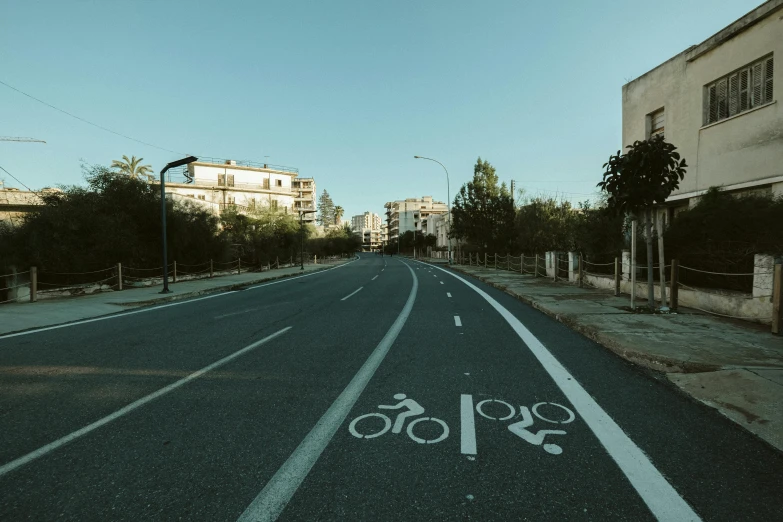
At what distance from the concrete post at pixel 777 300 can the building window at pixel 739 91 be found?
26.2 feet

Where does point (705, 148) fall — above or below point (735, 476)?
above

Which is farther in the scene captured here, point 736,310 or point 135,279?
point 135,279

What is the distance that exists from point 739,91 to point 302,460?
54.4 ft

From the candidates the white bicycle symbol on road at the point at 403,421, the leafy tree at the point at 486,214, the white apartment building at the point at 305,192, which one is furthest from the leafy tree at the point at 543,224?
the white apartment building at the point at 305,192

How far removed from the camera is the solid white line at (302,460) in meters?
2.46

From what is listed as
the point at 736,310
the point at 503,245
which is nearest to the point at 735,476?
the point at 736,310

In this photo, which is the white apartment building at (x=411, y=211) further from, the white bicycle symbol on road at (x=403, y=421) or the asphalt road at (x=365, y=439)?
the white bicycle symbol on road at (x=403, y=421)

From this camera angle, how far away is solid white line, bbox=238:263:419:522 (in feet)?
8.07

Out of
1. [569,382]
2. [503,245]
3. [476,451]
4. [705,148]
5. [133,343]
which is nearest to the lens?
[476,451]

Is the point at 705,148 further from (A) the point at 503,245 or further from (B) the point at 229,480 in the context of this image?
(A) the point at 503,245

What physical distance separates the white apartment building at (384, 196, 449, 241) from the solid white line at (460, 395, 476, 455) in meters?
129

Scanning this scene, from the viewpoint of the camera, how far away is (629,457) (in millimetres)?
3039

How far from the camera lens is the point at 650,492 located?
2604 mm

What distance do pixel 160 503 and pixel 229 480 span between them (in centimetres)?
41
